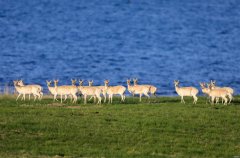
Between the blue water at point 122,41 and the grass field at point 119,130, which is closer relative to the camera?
the grass field at point 119,130

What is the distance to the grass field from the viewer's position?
25703 mm

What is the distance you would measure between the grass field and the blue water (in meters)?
20.2

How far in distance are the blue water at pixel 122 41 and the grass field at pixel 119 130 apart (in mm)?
20239

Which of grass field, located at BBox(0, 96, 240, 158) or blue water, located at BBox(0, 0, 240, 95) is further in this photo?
blue water, located at BBox(0, 0, 240, 95)

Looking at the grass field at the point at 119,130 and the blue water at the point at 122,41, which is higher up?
the blue water at the point at 122,41

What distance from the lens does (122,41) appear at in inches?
4075

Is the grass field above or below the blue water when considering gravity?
below

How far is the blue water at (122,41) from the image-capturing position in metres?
69.3

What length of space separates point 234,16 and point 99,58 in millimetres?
49364

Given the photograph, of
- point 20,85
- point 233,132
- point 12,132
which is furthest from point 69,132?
point 20,85

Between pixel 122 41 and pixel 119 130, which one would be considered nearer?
pixel 119 130

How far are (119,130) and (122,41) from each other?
75266mm

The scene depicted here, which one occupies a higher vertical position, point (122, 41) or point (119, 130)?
point (122, 41)

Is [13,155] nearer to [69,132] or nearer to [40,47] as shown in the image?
[69,132]
